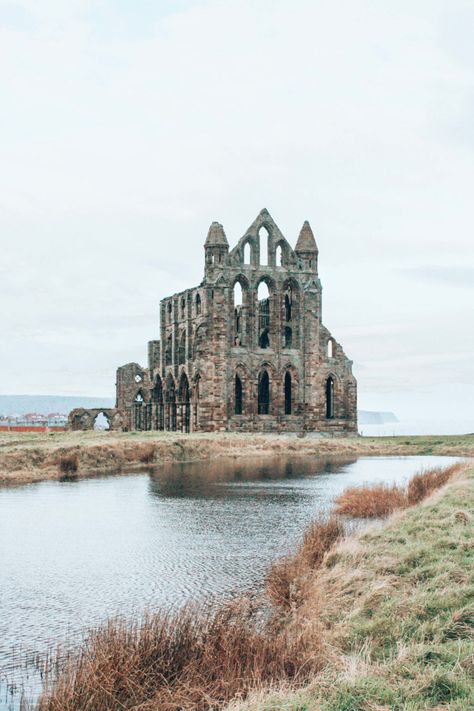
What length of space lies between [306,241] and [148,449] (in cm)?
3358

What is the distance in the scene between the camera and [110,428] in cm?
7881

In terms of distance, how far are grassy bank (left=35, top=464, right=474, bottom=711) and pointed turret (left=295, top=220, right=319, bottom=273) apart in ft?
199

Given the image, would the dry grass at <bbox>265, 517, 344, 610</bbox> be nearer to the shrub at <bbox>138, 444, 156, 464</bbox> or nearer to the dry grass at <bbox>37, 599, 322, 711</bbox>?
the dry grass at <bbox>37, 599, 322, 711</bbox>

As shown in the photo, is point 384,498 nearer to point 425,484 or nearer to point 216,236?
point 425,484

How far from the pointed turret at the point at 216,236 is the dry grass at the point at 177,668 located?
2382 inches

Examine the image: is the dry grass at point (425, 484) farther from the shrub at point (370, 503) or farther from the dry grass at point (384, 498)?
the shrub at point (370, 503)

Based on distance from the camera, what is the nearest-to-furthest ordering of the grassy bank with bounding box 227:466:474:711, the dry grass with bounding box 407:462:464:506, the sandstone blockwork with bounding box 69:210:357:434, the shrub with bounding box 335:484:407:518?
the grassy bank with bounding box 227:466:474:711 < the shrub with bounding box 335:484:407:518 < the dry grass with bounding box 407:462:464:506 < the sandstone blockwork with bounding box 69:210:357:434

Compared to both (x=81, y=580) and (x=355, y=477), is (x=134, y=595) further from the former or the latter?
(x=355, y=477)

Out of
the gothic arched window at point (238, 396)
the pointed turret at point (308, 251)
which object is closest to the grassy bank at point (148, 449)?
the gothic arched window at point (238, 396)

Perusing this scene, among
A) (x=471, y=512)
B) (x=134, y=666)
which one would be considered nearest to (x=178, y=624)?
(x=134, y=666)

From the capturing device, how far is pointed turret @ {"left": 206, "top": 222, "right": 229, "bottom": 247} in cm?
6938

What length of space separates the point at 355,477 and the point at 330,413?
3727 centimetres

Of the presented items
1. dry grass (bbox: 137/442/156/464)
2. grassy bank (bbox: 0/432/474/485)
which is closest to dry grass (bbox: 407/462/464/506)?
grassy bank (bbox: 0/432/474/485)

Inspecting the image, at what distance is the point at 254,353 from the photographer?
70562mm
